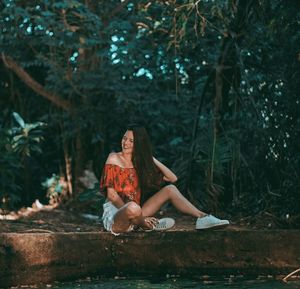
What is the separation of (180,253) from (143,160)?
0.99 metres

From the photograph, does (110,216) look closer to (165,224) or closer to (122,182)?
(122,182)

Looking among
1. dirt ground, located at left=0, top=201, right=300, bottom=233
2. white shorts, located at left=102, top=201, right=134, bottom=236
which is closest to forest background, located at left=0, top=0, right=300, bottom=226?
dirt ground, located at left=0, top=201, right=300, bottom=233

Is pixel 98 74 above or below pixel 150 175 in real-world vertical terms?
above

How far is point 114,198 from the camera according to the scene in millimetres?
6844

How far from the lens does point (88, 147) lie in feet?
42.6

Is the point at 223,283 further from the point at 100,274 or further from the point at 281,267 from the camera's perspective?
the point at 100,274

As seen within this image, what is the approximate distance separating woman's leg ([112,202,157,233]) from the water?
1.52 feet

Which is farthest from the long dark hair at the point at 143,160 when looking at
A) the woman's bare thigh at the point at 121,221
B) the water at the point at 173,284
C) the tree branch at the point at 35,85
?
the tree branch at the point at 35,85

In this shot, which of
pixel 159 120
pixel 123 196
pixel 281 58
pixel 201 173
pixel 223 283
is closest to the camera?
pixel 223 283

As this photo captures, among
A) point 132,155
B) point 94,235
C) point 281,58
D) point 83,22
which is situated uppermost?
point 83,22

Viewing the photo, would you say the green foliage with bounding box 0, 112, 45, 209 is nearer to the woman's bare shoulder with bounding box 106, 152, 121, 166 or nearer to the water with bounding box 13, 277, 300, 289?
the woman's bare shoulder with bounding box 106, 152, 121, 166

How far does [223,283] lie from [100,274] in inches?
41.4

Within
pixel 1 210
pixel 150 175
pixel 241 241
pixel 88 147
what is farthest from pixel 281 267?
pixel 88 147

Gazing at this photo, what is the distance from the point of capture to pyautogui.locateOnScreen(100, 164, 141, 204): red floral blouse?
273 inches
